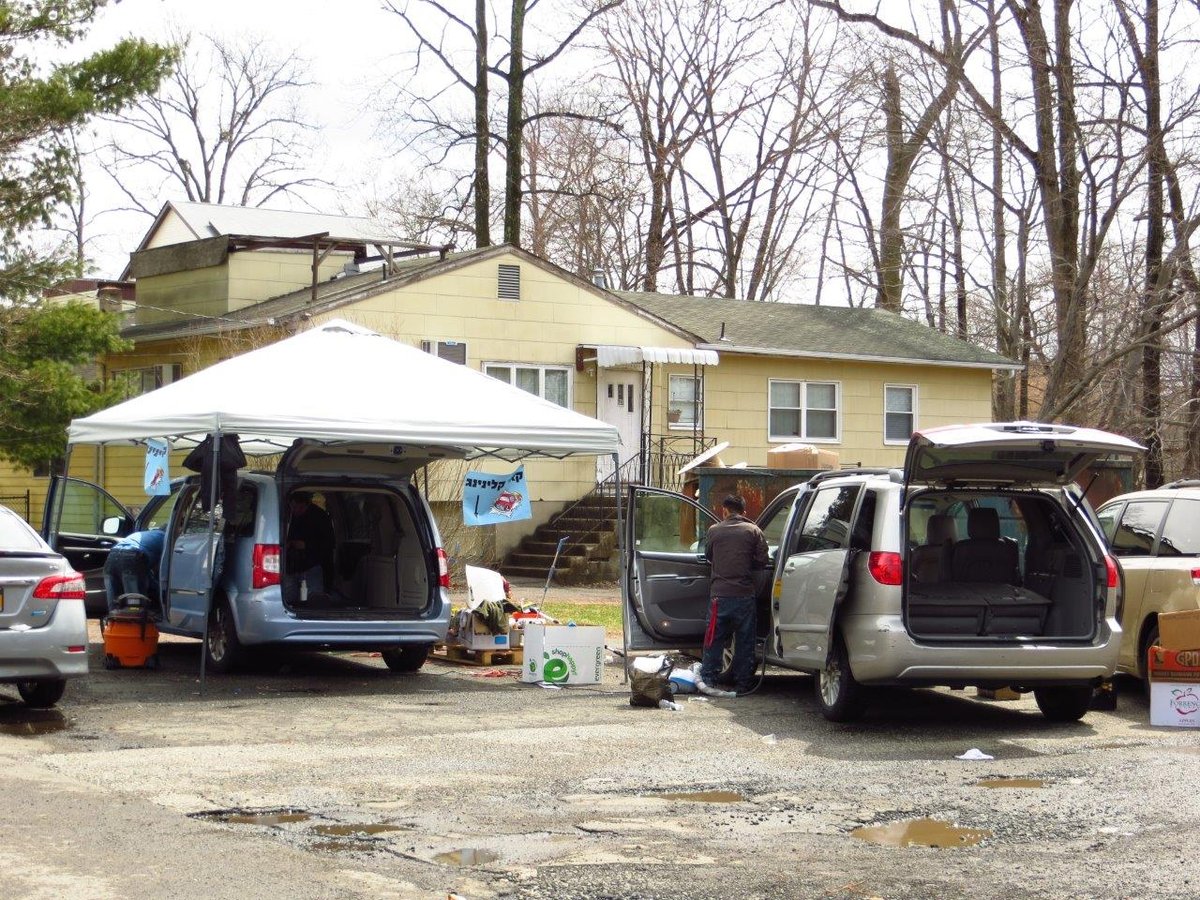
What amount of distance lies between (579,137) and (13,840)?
36.2m

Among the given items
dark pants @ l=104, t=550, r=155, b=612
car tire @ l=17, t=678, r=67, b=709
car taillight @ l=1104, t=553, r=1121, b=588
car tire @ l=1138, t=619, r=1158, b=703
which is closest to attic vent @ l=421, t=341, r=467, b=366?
dark pants @ l=104, t=550, r=155, b=612

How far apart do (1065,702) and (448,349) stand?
1570 cm

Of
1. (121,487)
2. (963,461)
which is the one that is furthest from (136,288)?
(963,461)

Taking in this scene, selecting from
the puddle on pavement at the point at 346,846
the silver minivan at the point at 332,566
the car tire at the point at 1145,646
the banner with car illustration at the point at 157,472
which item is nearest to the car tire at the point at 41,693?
the silver minivan at the point at 332,566

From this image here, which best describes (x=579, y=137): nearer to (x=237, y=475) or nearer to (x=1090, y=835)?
(x=237, y=475)

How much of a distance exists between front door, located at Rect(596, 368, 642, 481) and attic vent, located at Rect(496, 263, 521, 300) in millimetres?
2099

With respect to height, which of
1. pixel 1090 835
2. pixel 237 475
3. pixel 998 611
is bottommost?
pixel 1090 835

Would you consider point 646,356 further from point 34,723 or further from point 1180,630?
point 34,723

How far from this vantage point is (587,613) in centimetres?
1969

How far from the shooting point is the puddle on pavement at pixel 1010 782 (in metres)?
8.84

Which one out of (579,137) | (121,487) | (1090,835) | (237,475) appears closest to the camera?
(1090,835)

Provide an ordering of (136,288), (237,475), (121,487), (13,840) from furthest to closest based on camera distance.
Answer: (136,288) → (121,487) → (237,475) → (13,840)

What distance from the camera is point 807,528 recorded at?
39.0 ft

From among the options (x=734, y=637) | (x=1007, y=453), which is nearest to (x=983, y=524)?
(x=1007, y=453)
